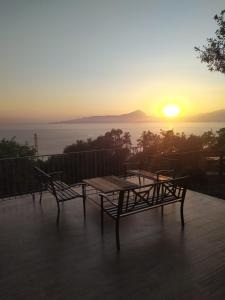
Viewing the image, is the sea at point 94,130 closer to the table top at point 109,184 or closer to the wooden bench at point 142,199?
the table top at point 109,184

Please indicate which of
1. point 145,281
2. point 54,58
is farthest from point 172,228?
point 54,58

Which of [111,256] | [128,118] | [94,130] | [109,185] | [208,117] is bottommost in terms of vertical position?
[111,256]

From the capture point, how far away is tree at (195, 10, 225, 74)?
6.18m

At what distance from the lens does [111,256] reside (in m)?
3.37

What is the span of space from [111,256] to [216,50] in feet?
18.7

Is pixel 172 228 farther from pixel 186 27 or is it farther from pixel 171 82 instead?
pixel 171 82

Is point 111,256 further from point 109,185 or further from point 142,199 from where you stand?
point 109,185

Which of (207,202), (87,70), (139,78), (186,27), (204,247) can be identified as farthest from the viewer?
(139,78)

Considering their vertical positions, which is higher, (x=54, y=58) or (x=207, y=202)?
(x=54, y=58)

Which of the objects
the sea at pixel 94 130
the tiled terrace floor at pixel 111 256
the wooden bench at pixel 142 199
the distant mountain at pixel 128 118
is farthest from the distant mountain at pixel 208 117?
the wooden bench at pixel 142 199

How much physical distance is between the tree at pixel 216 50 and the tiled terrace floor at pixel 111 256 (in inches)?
150

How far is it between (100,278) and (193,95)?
13.3 meters

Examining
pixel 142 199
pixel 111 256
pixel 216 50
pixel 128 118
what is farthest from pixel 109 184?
pixel 128 118

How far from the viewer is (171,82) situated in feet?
40.1
